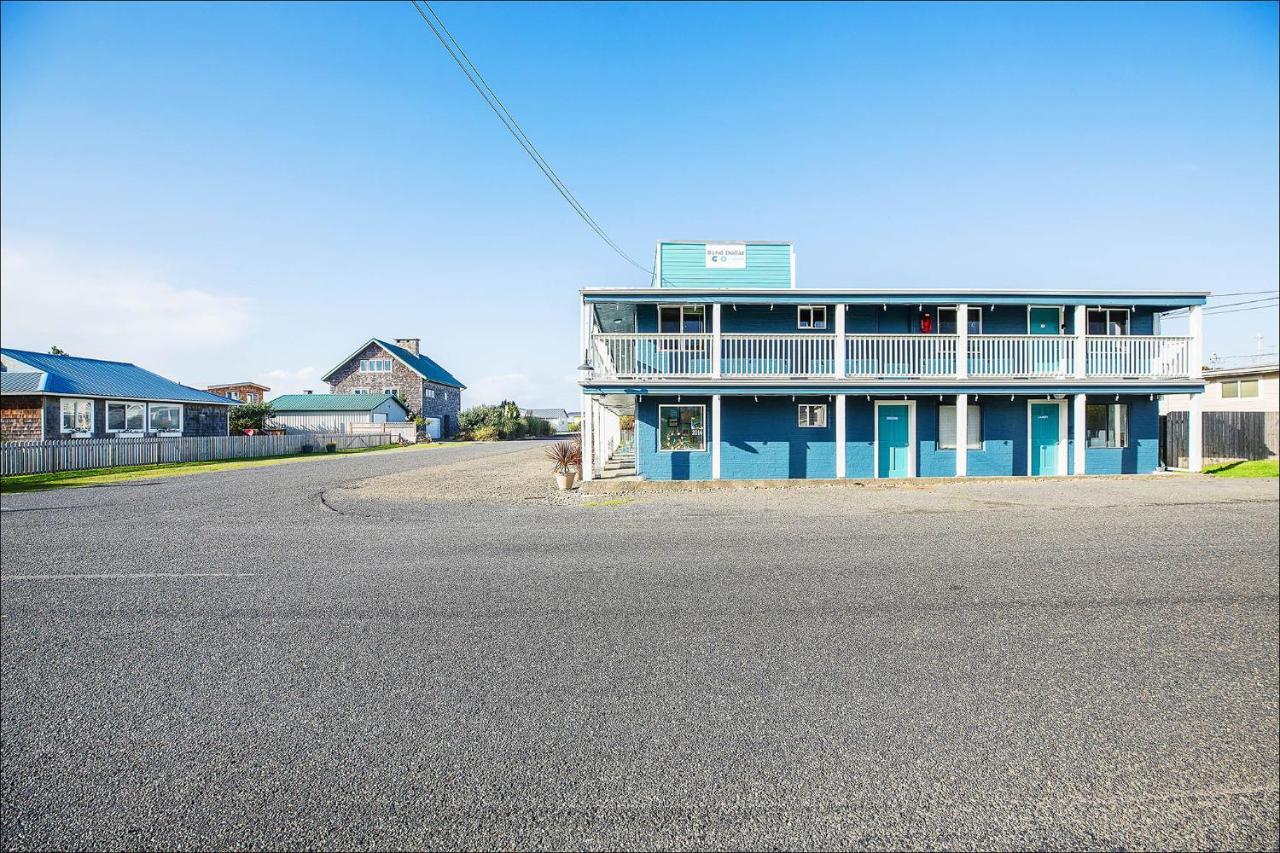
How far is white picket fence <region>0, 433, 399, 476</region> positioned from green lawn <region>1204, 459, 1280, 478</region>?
36588mm

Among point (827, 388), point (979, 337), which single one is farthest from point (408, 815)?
point (979, 337)

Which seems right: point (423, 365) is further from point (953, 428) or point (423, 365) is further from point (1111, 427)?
point (1111, 427)

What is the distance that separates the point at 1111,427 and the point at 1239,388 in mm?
17517

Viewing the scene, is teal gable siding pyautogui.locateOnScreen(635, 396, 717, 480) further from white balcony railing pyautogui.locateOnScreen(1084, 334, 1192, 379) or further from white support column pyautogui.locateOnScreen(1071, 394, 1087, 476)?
white balcony railing pyautogui.locateOnScreen(1084, 334, 1192, 379)

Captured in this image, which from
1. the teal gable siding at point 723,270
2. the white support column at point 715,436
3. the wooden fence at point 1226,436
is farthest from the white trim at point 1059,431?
the white support column at point 715,436

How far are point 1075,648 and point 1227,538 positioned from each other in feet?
18.2

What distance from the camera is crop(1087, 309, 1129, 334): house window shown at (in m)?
18.8

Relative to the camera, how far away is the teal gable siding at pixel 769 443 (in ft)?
58.0

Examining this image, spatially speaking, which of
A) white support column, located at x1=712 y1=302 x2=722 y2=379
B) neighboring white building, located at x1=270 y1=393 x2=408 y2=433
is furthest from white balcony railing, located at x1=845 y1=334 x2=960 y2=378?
neighboring white building, located at x1=270 y1=393 x2=408 y2=433

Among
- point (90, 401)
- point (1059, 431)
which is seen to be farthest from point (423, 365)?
point (1059, 431)

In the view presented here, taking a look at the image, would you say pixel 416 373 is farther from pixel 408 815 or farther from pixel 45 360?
pixel 408 815

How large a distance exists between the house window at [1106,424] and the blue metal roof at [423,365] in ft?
159

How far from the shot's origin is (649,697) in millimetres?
3746

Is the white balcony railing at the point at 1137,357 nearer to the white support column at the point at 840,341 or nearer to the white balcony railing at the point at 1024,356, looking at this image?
the white balcony railing at the point at 1024,356
